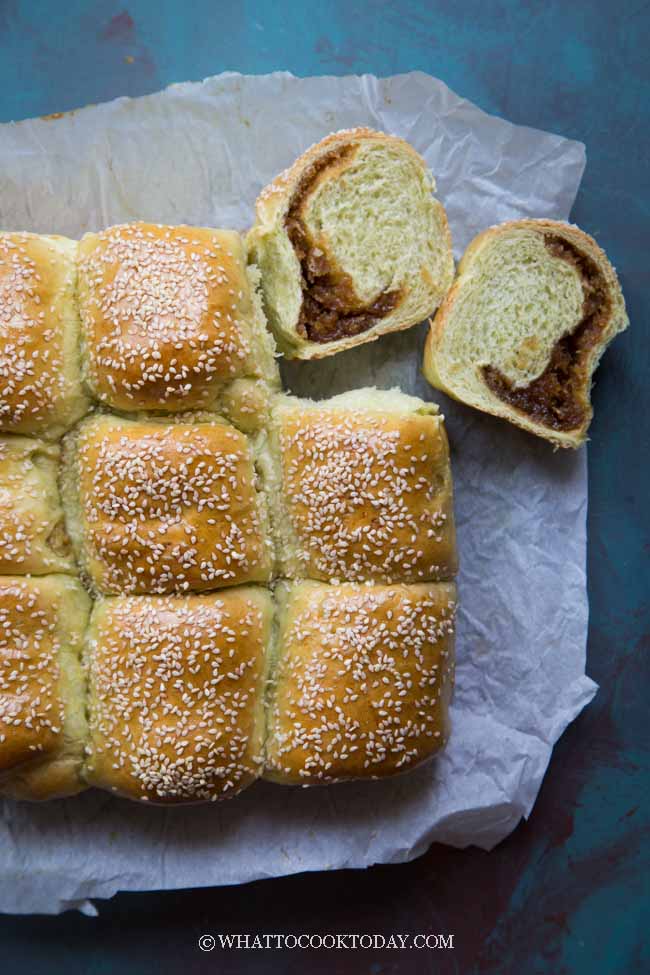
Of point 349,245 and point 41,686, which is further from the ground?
point 349,245

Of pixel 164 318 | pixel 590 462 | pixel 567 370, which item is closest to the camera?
pixel 164 318

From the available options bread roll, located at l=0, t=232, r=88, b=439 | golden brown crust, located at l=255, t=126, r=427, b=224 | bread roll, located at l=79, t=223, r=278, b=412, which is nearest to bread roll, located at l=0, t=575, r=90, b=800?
bread roll, located at l=0, t=232, r=88, b=439

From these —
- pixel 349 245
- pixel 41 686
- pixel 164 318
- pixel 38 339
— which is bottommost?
pixel 41 686

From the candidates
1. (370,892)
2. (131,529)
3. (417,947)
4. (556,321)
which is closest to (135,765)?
(131,529)

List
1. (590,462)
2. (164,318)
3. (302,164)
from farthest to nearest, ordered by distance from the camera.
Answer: (590,462), (302,164), (164,318)

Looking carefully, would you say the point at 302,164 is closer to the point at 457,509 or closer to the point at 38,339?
the point at 38,339

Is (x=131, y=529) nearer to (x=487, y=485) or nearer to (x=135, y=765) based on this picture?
(x=135, y=765)

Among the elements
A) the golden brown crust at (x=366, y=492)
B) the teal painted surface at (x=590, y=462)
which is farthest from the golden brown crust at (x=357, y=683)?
the teal painted surface at (x=590, y=462)

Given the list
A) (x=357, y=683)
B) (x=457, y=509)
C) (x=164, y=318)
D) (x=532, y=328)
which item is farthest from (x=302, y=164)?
(x=357, y=683)
